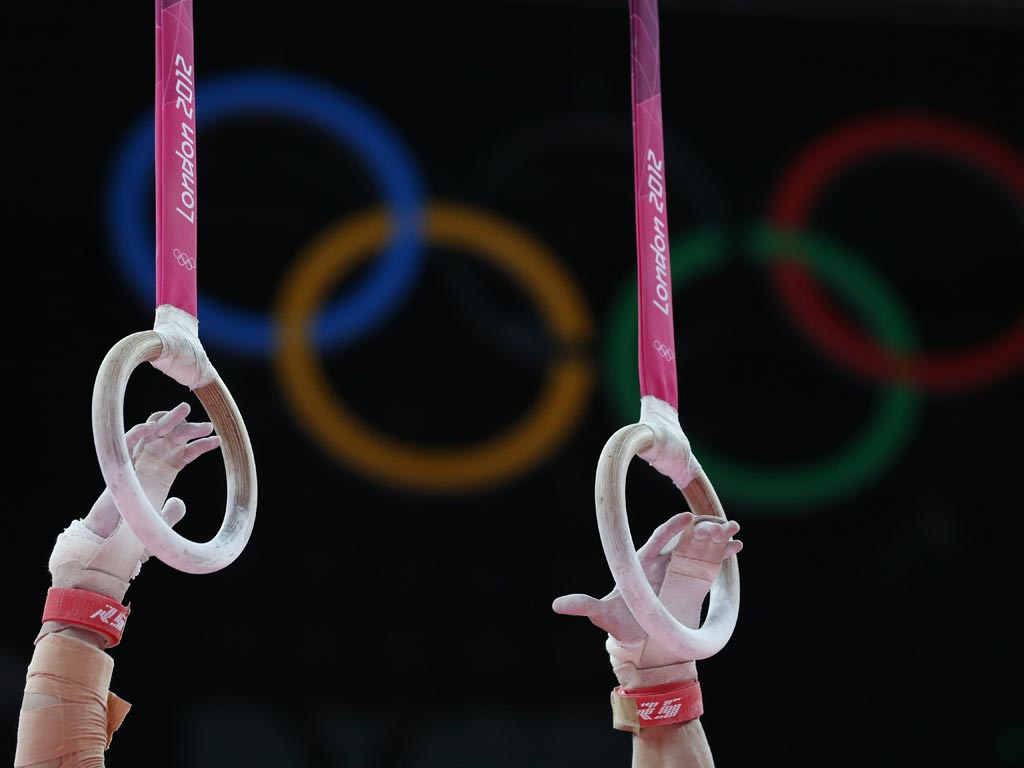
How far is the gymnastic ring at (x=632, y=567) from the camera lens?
3.38 metres

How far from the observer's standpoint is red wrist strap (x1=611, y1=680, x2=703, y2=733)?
3.65 meters

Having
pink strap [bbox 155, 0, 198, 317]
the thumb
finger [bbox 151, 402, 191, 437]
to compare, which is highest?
pink strap [bbox 155, 0, 198, 317]

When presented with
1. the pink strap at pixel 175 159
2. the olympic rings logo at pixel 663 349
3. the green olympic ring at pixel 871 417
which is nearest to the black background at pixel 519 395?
the green olympic ring at pixel 871 417

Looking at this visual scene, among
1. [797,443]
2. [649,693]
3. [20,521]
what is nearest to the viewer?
[649,693]

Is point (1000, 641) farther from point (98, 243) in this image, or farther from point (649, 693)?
point (98, 243)

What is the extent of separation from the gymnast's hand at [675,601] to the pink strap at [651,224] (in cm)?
39

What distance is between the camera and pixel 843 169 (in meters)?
7.80

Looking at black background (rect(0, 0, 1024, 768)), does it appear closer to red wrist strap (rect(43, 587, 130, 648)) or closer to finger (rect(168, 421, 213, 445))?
finger (rect(168, 421, 213, 445))

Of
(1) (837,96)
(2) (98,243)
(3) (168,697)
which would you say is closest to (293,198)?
(2) (98,243)

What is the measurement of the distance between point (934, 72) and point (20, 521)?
17.9ft

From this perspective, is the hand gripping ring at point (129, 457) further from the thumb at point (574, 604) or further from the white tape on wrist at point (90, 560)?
the thumb at point (574, 604)

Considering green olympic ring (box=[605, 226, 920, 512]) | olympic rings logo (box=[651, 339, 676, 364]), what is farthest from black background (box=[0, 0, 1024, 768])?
olympic rings logo (box=[651, 339, 676, 364])

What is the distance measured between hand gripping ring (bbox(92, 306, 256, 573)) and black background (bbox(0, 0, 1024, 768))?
301cm

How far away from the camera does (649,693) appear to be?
368 cm
